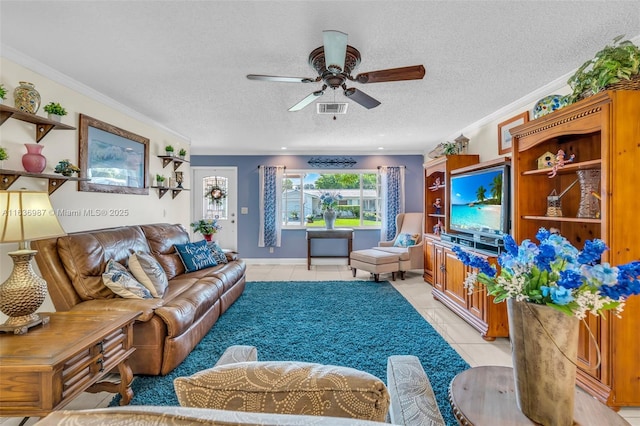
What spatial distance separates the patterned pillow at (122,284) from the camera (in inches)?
91.2

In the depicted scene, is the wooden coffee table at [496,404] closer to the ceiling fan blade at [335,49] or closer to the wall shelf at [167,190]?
the ceiling fan blade at [335,49]

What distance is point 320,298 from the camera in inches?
153

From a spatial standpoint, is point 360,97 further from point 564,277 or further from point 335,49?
point 564,277

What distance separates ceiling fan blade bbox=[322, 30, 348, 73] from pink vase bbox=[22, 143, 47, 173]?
92.6 inches

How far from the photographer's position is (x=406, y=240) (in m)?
5.27

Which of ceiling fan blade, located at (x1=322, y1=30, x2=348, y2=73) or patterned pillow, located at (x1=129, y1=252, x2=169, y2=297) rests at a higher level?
ceiling fan blade, located at (x1=322, y1=30, x2=348, y2=73)

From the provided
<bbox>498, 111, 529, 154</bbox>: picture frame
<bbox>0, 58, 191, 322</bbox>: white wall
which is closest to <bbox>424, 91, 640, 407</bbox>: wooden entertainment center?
<bbox>498, 111, 529, 154</bbox>: picture frame

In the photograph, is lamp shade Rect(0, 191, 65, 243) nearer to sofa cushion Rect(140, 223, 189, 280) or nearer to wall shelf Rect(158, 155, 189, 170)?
sofa cushion Rect(140, 223, 189, 280)

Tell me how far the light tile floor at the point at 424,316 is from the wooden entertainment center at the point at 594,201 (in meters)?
0.12

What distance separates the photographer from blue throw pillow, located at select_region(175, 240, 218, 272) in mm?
3551

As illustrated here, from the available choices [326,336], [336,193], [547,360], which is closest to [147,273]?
[326,336]

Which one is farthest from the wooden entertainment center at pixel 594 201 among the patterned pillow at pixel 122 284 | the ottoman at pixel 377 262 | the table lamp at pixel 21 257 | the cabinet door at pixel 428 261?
the patterned pillow at pixel 122 284

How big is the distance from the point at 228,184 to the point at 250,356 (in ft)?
17.3

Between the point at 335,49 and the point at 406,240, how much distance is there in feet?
13.4
